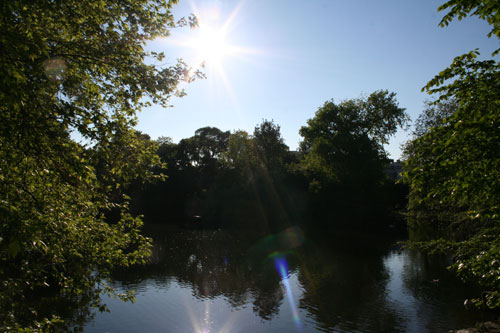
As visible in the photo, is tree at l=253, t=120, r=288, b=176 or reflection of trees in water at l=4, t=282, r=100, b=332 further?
tree at l=253, t=120, r=288, b=176

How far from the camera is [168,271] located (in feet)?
85.6

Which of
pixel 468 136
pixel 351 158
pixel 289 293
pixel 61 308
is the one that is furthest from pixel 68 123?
pixel 351 158

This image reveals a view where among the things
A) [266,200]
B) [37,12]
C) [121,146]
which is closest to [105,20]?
[37,12]

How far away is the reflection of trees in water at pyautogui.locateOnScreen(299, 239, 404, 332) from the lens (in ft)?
53.6

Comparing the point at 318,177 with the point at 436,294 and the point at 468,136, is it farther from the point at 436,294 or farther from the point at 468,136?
the point at 468,136

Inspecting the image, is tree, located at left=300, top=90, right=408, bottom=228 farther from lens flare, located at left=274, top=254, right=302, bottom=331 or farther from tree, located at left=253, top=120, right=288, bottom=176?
lens flare, located at left=274, top=254, right=302, bottom=331

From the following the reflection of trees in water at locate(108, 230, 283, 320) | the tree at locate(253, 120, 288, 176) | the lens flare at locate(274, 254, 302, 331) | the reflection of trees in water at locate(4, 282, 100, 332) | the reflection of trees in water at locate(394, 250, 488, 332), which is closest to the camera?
the reflection of trees in water at locate(4, 282, 100, 332)

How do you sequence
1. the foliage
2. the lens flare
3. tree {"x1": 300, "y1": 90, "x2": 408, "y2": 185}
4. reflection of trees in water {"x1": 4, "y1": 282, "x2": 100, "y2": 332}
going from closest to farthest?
the foliage, reflection of trees in water {"x1": 4, "y1": 282, "x2": 100, "y2": 332}, the lens flare, tree {"x1": 300, "y1": 90, "x2": 408, "y2": 185}

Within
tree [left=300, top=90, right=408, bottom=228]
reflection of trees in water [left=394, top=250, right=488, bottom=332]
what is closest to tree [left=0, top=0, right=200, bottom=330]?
reflection of trees in water [left=394, top=250, right=488, bottom=332]

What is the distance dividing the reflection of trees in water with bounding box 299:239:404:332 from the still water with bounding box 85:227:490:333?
52mm

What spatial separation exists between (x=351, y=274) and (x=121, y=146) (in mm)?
21441

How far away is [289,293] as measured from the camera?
69.2 feet

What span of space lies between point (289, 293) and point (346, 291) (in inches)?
138

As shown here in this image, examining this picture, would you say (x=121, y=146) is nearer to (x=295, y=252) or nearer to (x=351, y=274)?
(x=351, y=274)
